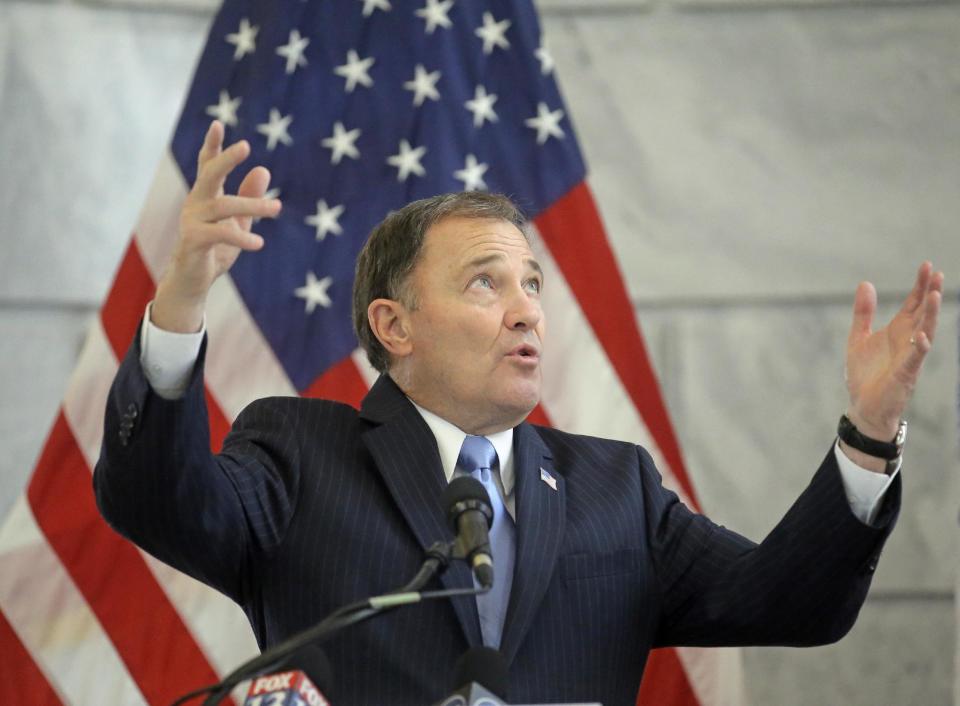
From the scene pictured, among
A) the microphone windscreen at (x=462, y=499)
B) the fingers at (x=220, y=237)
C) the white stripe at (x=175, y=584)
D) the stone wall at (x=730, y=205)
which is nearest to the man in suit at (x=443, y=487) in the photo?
the fingers at (x=220, y=237)

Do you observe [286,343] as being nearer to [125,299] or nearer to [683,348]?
[125,299]

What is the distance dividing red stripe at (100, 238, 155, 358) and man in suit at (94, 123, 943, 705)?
3.37 ft

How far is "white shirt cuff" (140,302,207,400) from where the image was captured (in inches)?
70.2

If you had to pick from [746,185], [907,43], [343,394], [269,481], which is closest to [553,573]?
[269,481]

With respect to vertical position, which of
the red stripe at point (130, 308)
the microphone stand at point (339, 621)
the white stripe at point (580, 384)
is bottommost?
the white stripe at point (580, 384)

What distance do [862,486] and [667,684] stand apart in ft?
4.26

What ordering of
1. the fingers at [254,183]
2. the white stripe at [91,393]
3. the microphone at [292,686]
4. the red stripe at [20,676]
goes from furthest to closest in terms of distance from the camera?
the white stripe at [91,393] → the red stripe at [20,676] → the fingers at [254,183] → the microphone at [292,686]

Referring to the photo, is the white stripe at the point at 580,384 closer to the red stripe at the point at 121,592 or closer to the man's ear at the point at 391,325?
the man's ear at the point at 391,325

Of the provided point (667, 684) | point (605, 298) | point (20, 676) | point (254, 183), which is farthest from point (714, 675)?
point (254, 183)

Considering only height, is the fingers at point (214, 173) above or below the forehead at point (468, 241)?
above

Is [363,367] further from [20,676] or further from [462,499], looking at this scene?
[462,499]

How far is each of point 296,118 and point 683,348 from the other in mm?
1294

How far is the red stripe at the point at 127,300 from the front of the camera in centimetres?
329

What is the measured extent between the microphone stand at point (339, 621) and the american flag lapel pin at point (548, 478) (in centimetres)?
62
